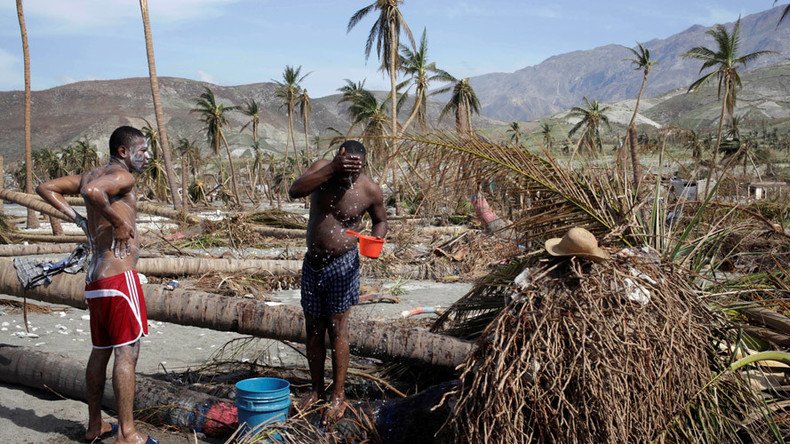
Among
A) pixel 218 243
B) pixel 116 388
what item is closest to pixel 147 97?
pixel 218 243

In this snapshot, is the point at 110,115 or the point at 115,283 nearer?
the point at 115,283

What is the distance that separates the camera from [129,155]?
13.1ft

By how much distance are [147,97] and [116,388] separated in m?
189

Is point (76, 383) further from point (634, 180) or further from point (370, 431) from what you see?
point (634, 180)

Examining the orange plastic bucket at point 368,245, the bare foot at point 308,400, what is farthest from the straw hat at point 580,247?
the bare foot at point 308,400

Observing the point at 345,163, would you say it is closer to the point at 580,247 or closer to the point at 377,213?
the point at 377,213

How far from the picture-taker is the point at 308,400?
407cm

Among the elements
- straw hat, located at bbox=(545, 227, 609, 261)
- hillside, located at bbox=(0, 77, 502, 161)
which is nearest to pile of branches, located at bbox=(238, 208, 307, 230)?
straw hat, located at bbox=(545, 227, 609, 261)

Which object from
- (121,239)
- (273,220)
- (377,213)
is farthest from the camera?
(273,220)

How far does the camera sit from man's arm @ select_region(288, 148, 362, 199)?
395 centimetres

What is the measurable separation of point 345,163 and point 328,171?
0.40 feet

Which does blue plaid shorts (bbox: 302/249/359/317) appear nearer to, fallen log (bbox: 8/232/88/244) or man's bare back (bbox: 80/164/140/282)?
man's bare back (bbox: 80/164/140/282)

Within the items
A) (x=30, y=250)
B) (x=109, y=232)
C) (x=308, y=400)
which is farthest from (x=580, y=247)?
(x=30, y=250)

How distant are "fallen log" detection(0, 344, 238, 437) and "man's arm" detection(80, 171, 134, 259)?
3.64 ft
